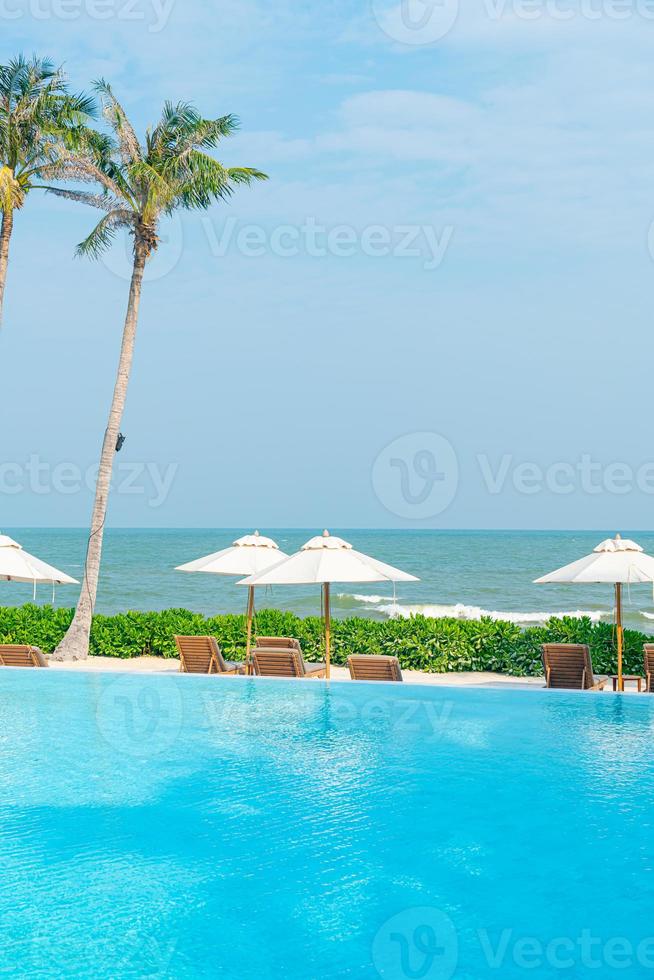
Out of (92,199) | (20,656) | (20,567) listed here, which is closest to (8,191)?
(92,199)

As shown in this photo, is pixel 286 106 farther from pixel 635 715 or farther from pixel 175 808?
pixel 175 808

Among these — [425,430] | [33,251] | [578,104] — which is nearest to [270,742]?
[578,104]

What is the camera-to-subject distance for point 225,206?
787 inches

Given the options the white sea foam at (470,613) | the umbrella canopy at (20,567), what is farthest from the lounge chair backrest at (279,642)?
the white sea foam at (470,613)

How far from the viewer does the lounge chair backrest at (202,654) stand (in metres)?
14.7

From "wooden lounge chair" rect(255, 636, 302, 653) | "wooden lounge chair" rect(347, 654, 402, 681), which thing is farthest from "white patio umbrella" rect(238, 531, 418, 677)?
"wooden lounge chair" rect(255, 636, 302, 653)

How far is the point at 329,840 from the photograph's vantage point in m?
7.26

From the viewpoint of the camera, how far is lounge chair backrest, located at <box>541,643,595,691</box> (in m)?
13.3

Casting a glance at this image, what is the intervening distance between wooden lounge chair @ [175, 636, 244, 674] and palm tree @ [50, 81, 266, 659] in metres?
3.57

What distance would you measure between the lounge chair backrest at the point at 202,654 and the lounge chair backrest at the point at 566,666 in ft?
16.7

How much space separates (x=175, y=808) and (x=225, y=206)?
49.0 ft

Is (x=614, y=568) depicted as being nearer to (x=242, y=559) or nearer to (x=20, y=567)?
(x=242, y=559)

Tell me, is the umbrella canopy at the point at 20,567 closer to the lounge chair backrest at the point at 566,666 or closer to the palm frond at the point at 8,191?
the palm frond at the point at 8,191

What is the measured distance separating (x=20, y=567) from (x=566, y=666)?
27.3ft
